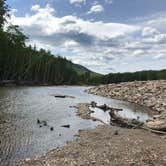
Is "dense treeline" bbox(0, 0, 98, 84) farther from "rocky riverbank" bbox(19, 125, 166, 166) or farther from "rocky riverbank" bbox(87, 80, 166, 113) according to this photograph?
"rocky riverbank" bbox(19, 125, 166, 166)

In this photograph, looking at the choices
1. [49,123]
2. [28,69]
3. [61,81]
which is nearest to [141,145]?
[49,123]

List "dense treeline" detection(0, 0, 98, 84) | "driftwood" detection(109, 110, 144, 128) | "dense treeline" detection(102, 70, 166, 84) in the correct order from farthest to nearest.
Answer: "dense treeline" detection(102, 70, 166, 84), "dense treeline" detection(0, 0, 98, 84), "driftwood" detection(109, 110, 144, 128)

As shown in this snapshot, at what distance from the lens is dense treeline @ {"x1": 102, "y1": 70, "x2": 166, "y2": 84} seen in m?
162

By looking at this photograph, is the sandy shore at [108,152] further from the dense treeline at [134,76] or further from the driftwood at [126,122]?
the dense treeline at [134,76]

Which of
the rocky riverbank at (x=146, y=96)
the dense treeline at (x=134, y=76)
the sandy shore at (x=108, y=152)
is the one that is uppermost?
the dense treeline at (x=134, y=76)

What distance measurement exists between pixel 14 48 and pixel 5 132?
79077 mm

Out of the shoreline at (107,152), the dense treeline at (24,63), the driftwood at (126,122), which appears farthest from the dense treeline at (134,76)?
the shoreline at (107,152)

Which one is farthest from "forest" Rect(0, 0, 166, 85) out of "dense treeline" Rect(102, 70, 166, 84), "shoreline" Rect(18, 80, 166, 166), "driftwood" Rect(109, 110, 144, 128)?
"shoreline" Rect(18, 80, 166, 166)

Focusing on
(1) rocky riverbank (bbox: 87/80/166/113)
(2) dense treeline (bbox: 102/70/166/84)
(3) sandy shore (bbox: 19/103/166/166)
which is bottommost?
(3) sandy shore (bbox: 19/103/166/166)

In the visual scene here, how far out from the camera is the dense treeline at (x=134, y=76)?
16206 centimetres

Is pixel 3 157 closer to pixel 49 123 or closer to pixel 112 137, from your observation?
pixel 112 137

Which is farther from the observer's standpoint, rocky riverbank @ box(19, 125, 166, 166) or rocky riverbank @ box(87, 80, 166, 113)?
rocky riverbank @ box(87, 80, 166, 113)

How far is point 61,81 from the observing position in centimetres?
15175

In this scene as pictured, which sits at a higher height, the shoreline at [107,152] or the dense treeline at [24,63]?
the dense treeline at [24,63]
